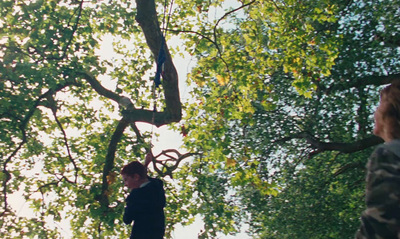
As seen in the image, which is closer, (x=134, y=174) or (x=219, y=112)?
(x=134, y=174)

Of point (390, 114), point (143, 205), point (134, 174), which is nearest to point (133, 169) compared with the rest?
point (134, 174)

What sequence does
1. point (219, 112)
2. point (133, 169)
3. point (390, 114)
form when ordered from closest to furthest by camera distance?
point (390, 114), point (133, 169), point (219, 112)

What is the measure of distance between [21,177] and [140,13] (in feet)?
29.1

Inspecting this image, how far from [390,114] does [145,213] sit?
9.62ft

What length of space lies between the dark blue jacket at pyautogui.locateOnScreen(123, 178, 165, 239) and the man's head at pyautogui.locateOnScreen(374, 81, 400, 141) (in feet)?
9.06

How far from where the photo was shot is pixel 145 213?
14.0 feet

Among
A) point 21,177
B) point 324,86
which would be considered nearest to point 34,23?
point 21,177

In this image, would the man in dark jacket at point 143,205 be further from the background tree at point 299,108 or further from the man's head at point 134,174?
the background tree at point 299,108

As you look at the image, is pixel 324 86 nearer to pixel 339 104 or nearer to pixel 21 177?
pixel 339 104

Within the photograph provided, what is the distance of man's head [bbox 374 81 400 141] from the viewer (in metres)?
2.12

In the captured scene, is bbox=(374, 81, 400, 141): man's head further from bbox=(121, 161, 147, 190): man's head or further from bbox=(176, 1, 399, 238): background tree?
bbox=(176, 1, 399, 238): background tree

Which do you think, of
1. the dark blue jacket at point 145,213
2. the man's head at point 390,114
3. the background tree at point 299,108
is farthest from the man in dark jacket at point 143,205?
the background tree at point 299,108

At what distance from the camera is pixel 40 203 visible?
43.1 feet

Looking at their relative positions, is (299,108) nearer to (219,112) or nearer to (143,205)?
(219,112)
